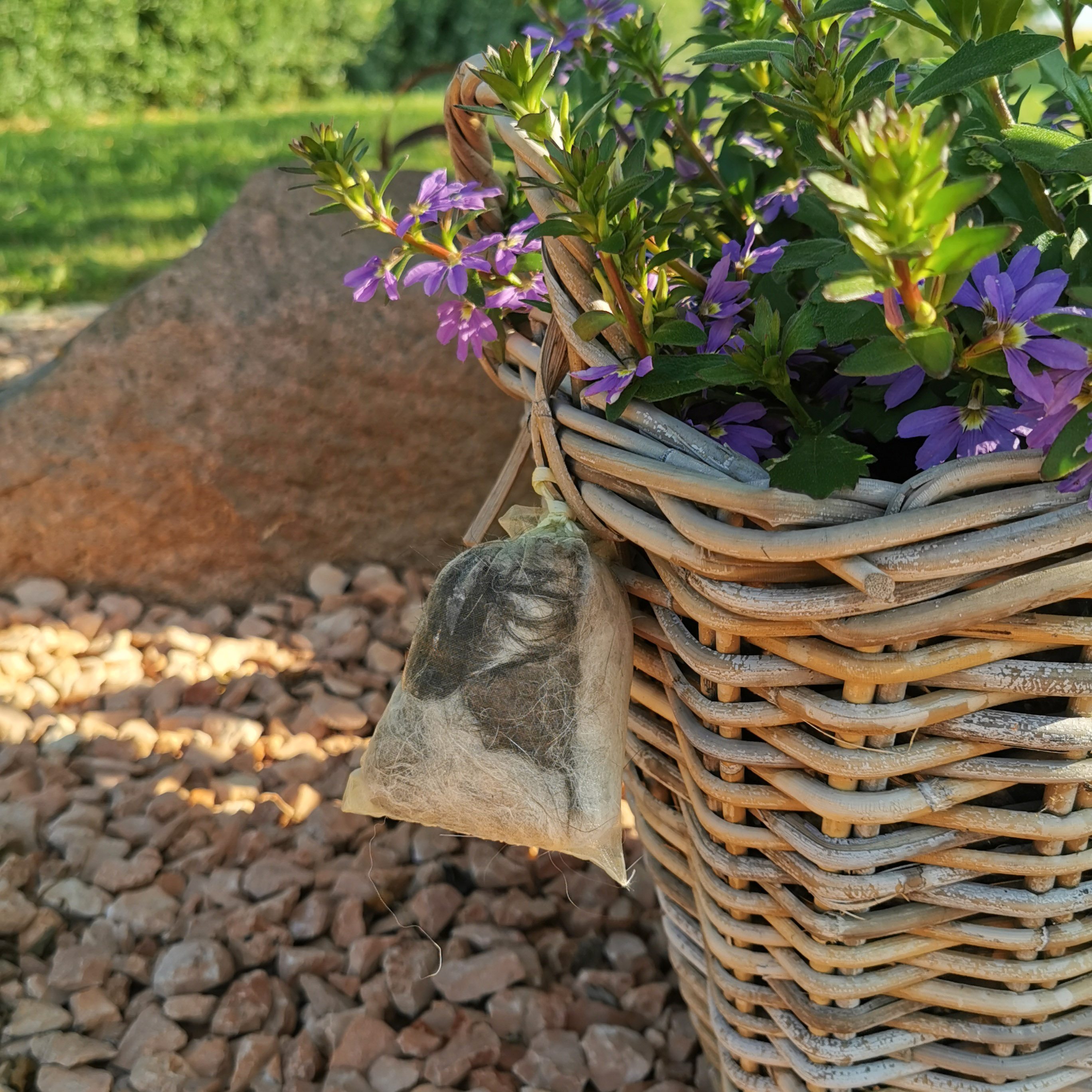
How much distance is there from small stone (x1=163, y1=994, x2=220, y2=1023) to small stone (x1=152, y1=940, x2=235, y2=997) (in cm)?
2

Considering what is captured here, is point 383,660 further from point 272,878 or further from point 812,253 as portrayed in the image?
point 812,253

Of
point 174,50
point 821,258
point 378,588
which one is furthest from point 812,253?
point 174,50

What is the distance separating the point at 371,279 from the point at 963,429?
1.66 ft

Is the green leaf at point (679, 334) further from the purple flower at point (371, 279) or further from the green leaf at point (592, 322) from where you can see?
the purple flower at point (371, 279)

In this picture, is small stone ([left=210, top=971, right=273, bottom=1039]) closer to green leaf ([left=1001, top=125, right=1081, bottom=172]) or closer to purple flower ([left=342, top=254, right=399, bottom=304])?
purple flower ([left=342, top=254, right=399, bottom=304])

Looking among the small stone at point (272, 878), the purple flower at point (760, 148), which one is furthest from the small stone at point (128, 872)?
the purple flower at point (760, 148)

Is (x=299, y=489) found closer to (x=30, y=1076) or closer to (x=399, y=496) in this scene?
(x=399, y=496)

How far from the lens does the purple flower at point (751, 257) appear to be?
0.92 meters

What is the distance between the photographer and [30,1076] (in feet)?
4.04

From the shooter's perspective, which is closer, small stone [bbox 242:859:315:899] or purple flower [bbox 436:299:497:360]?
purple flower [bbox 436:299:497:360]

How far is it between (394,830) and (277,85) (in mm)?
7316

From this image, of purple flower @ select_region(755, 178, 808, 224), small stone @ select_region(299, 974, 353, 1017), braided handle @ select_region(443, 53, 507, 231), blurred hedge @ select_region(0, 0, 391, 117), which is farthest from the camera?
blurred hedge @ select_region(0, 0, 391, 117)

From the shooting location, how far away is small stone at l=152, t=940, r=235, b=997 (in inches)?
51.9

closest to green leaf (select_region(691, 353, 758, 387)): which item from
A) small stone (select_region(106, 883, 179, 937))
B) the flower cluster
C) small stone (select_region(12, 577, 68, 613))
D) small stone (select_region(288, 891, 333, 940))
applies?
the flower cluster
